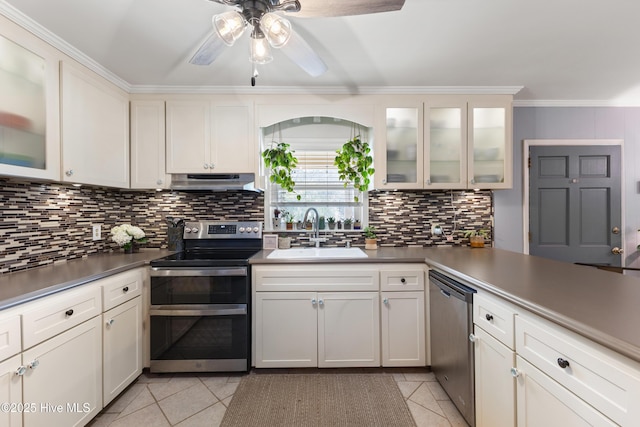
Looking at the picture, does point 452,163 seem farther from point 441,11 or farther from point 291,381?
point 291,381

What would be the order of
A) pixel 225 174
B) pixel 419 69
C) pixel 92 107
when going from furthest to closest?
1. pixel 225 174
2. pixel 419 69
3. pixel 92 107

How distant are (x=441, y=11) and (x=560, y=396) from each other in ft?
6.09

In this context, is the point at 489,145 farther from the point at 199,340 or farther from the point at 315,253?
the point at 199,340

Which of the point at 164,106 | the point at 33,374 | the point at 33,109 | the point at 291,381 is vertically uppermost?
the point at 164,106

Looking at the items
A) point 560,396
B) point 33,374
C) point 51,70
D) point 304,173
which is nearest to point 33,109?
point 51,70

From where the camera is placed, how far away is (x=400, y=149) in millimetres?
2434

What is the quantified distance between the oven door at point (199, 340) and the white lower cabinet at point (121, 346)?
102 mm

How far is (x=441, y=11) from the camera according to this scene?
1517mm

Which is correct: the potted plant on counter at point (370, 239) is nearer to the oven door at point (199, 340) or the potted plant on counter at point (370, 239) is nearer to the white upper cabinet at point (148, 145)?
the oven door at point (199, 340)

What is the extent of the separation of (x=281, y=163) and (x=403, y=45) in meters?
1.31

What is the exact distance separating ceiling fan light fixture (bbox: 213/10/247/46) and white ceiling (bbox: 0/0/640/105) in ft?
1.28

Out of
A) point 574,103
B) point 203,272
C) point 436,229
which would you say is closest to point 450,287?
point 436,229

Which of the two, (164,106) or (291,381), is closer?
(291,381)

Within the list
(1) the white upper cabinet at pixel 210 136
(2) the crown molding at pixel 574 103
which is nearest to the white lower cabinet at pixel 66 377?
(1) the white upper cabinet at pixel 210 136
